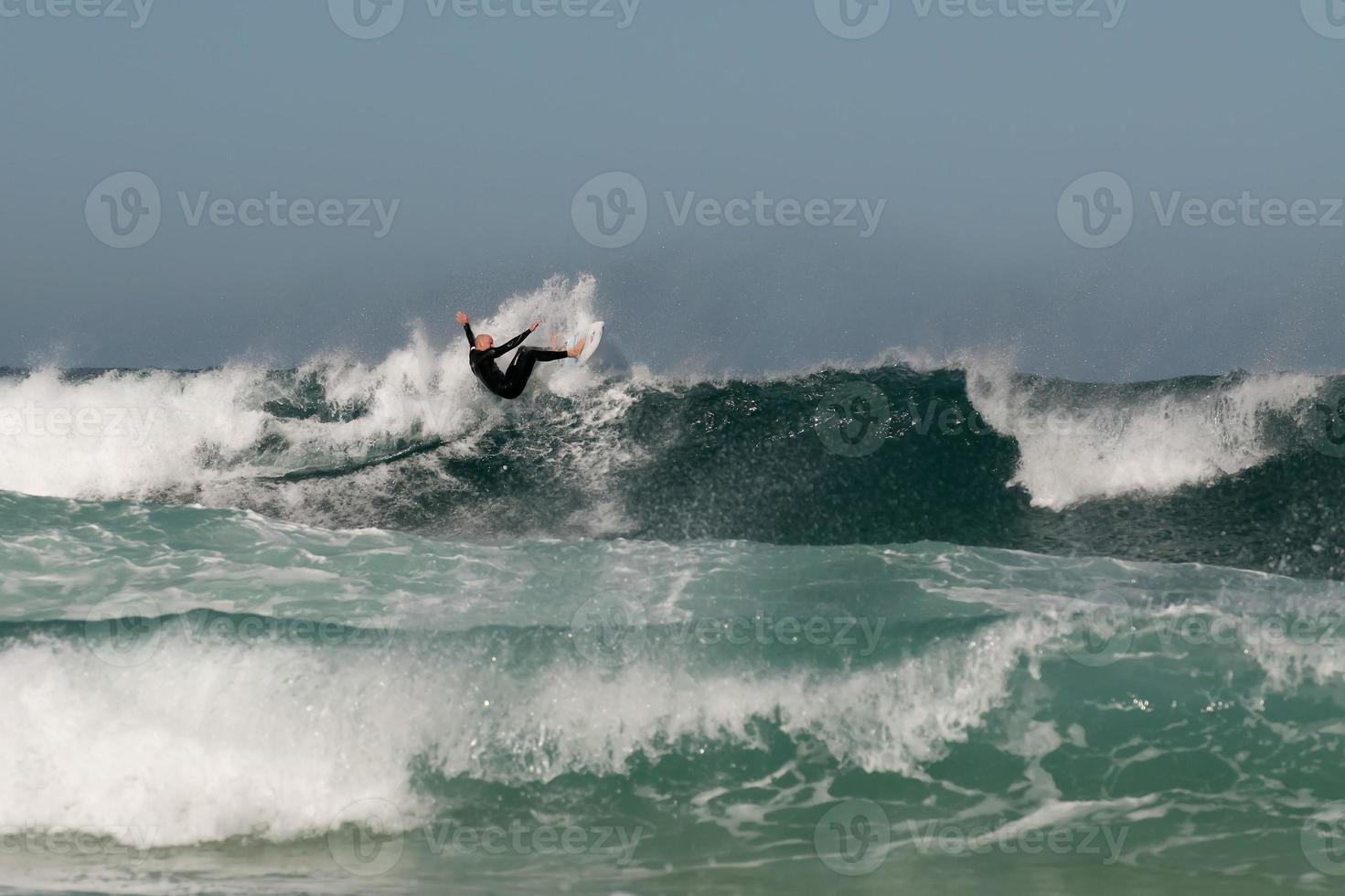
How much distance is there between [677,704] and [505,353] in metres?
5.49

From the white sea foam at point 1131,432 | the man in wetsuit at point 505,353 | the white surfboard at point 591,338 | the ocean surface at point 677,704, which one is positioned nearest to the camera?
the ocean surface at point 677,704

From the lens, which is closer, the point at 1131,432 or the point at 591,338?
the point at 591,338

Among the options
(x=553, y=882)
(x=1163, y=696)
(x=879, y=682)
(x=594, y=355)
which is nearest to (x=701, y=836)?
(x=553, y=882)

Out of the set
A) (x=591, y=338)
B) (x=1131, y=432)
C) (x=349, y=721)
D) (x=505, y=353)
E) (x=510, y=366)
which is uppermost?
(x=591, y=338)

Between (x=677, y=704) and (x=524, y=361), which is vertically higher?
(x=524, y=361)

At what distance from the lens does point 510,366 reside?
1120cm

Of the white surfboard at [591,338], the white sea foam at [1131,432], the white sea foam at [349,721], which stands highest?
the white surfboard at [591,338]

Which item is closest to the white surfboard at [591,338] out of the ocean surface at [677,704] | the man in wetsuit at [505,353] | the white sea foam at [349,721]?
the man in wetsuit at [505,353]

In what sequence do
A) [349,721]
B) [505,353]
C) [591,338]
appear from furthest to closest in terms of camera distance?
[591,338] → [505,353] → [349,721]

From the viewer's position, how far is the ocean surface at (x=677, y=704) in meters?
5.71

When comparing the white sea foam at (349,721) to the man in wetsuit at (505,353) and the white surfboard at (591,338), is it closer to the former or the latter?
the man in wetsuit at (505,353)

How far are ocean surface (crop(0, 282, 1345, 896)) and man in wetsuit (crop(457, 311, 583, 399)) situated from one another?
159 centimetres

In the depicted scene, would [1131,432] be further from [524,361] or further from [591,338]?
[524,361]

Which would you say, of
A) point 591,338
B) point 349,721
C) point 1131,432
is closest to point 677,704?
point 349,721
